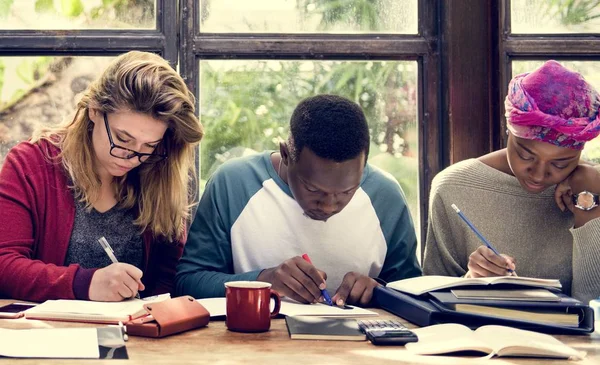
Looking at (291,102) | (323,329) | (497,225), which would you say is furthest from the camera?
(291,102)

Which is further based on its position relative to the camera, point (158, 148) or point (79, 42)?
point (79, 42)

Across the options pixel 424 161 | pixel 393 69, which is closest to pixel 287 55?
pixel 393 69

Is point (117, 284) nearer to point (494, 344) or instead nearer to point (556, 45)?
point (494, 344)

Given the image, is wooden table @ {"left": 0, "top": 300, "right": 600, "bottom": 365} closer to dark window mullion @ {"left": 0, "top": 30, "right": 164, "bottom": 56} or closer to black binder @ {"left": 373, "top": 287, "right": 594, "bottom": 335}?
black binder @ {"left": 373, "top": 287, "right": 594, "bottom": 335}

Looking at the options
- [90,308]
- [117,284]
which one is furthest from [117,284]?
[90,308]

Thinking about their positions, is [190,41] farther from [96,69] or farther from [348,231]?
[348,231]

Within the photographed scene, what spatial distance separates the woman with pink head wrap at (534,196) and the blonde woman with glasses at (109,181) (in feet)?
2.79

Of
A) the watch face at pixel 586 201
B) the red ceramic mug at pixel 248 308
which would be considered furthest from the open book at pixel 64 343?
the watch face at pixel 586 201

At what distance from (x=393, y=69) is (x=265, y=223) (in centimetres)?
101

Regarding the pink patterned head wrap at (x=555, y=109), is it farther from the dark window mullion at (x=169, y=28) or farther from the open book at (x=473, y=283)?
the dark window mullion at (x=169, y=28)

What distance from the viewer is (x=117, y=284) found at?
72.2 inches

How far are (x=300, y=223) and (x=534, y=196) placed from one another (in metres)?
0.79

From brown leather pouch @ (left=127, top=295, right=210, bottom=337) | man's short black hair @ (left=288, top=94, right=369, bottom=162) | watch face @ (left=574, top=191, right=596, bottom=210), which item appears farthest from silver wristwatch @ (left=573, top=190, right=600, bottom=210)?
brown leather pouch @ (left=127, top=295, right=210, bottom=337)

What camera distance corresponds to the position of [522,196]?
96.3 inches
